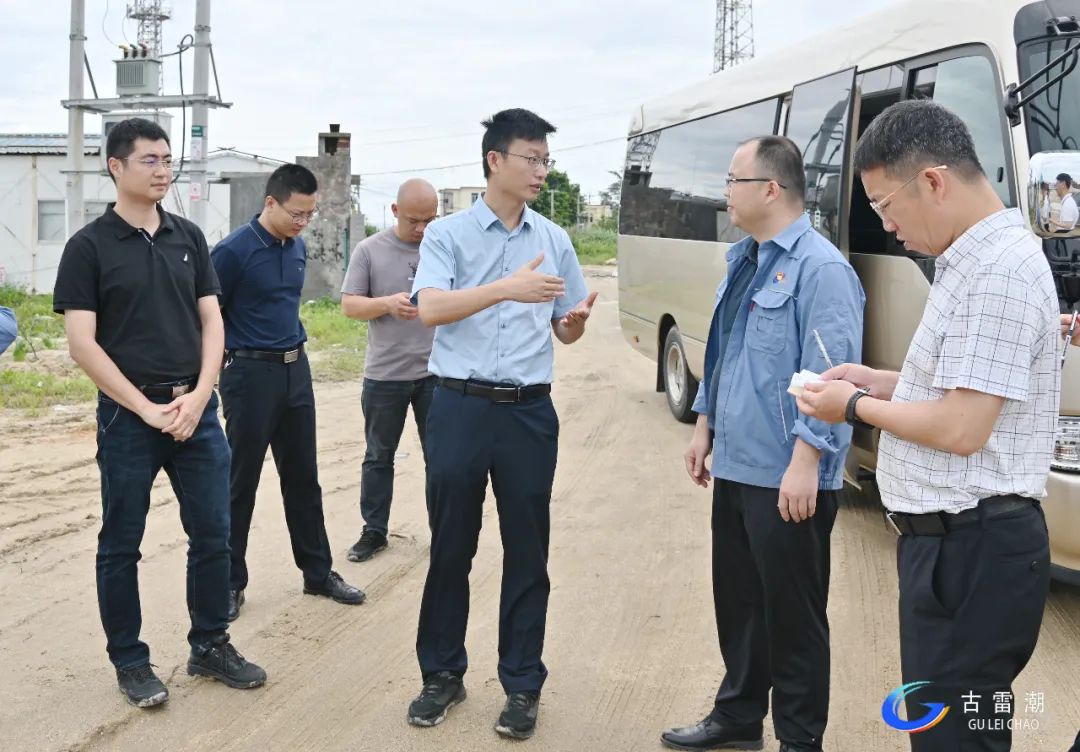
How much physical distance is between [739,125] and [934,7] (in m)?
2.81

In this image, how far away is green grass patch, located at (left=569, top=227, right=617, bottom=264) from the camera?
131 ft

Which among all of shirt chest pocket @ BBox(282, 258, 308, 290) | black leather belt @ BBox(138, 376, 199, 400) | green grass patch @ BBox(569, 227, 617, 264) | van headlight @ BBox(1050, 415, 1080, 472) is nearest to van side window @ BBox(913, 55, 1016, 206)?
van headlight @ BBox(1050, 415, 1080, 472)

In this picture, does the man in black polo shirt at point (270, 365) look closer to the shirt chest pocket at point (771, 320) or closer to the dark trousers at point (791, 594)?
the dark trousers at point (791, 594)

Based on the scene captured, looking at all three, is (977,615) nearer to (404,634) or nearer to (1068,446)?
(1068,446)

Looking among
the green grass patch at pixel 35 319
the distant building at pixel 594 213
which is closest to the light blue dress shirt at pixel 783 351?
the green grass patch at pixel 35 319

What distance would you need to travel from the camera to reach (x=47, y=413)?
9844 millimetres

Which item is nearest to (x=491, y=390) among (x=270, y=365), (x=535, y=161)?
(x=535, y=161)

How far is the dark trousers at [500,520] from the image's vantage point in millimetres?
3910

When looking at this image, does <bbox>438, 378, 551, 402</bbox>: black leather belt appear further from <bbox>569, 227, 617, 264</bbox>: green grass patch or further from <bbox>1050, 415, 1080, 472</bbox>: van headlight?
<bbox>569, 227, 617, 264</bbox>: green grass patch

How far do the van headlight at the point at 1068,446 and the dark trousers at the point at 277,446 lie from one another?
3469 mm

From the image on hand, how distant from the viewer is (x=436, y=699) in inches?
158

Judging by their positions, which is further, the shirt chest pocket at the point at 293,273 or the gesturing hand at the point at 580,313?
the shirt chest pocket at the point at 293,273

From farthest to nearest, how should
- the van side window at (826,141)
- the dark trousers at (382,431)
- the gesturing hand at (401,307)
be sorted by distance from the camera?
the van side window at (826,141)
the dark trousers at (382,431)
the gesturing hand at (401,307)

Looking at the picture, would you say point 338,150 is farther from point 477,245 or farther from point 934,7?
point 477,245
